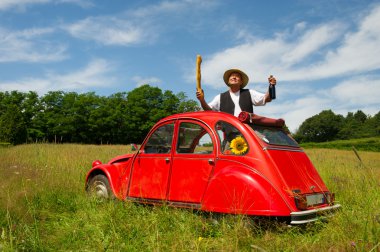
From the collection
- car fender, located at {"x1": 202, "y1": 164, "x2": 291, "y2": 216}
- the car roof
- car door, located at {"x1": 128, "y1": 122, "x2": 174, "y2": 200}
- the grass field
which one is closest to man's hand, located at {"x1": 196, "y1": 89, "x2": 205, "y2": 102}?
the car roof

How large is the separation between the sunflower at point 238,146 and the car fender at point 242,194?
22cm

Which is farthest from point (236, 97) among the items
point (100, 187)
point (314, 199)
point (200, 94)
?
point (100, 187)

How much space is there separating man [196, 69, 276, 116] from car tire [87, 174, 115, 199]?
2.16m

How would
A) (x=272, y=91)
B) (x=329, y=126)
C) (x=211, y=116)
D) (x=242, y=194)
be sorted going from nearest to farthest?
1. (x=242, y=194)
2. (x=211, y=116)
3. (x=272, y=91)
4. (x=329, y=126)

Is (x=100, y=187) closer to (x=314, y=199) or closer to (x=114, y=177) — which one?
(x=114, y=177)

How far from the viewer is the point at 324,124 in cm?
10119

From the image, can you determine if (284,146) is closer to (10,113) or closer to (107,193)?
(107,193)

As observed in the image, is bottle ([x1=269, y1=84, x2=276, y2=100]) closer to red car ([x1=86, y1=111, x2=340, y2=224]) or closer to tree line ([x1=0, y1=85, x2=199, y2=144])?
red car ([x1=86, y1=111, x2=340, y2=224])

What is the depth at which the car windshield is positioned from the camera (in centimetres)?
472

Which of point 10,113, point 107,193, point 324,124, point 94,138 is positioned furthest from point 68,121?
point 324,124

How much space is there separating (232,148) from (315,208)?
1207 mm

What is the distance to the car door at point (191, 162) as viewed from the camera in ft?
15.0

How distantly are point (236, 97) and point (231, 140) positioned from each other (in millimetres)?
1225

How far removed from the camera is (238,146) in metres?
4.51
